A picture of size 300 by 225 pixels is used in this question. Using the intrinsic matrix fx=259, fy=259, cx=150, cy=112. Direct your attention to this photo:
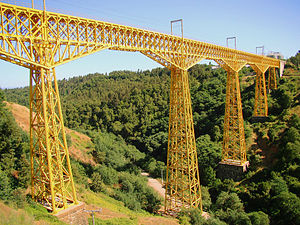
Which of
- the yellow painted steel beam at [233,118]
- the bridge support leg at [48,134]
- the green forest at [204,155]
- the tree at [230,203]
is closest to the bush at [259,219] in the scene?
the green forest at [204,155]

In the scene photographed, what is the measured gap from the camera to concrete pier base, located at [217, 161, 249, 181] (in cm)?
2222

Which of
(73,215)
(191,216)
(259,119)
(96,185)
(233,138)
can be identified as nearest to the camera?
(73,215)

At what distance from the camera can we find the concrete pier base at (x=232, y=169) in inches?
875

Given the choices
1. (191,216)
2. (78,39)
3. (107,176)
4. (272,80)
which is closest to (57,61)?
(78,39)

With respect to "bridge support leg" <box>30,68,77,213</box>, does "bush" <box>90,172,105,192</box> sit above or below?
below

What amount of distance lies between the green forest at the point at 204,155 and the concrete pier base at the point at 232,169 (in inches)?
21.8

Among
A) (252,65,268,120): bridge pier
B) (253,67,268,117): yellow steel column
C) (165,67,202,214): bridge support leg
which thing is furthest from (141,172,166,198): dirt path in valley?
(253,67,268,117): yellow steel column

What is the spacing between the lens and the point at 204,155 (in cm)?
2589

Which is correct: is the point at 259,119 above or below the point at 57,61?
below

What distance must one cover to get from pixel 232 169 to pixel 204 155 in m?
3.75

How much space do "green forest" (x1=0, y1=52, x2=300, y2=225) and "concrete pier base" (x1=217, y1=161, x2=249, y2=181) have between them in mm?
553

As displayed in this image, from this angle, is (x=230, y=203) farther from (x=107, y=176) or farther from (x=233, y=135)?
(x=107, y=176)

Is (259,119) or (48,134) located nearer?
(48,134)

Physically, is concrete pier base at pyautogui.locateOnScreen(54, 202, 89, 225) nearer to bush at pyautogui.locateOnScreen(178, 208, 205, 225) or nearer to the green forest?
the green forest
